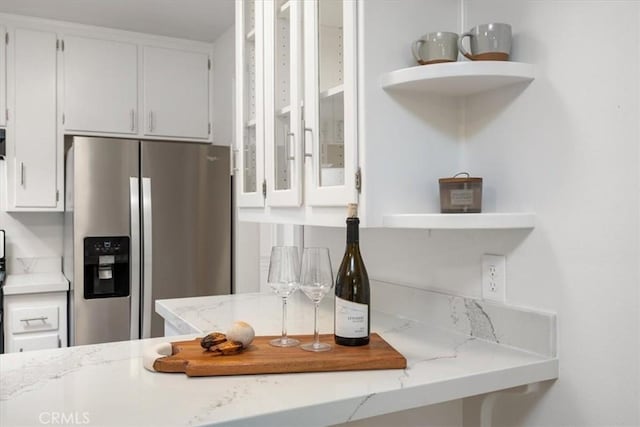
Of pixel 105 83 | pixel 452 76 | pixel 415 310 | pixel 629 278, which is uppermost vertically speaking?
pixel 105 83

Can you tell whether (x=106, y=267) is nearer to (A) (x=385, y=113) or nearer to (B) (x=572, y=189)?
(A) (x=385, y=113)

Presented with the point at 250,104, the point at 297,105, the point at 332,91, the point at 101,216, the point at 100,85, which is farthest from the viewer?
the point at 100,85

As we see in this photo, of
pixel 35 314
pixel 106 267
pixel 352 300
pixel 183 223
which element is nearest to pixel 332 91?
pixel 352 300

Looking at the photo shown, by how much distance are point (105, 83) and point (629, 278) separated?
3130 millimetres

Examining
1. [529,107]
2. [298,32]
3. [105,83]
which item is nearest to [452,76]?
[529,107]

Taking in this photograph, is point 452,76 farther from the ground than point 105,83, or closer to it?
closer to it

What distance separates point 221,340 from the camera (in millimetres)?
1196

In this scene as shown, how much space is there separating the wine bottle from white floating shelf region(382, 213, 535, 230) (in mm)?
124

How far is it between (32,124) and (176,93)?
34.7 inches

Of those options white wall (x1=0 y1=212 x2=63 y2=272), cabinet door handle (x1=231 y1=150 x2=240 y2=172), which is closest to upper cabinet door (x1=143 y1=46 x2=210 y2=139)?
white wall (x1=0 y1=212 x2=63 y2=272)

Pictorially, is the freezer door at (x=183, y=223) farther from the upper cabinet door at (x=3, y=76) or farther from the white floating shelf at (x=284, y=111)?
the white floating shelf at (x=284, y=111)

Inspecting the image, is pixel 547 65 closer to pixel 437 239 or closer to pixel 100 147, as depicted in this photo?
pixel 437 239

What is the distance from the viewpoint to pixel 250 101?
205 centimetres

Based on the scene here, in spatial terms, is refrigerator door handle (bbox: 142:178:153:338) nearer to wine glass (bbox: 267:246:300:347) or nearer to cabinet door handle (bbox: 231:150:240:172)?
cabinet door handle (bbox: 231:150:240:172)
